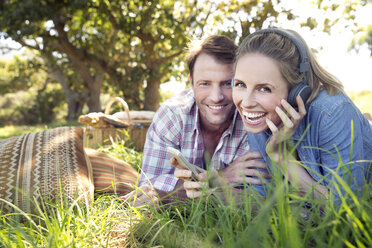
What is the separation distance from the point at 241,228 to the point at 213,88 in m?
1.45

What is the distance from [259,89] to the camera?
2.02 metres

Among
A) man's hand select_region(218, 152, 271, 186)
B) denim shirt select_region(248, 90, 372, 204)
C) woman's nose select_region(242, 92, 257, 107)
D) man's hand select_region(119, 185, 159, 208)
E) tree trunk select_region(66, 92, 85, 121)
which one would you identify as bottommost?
tree trunk select_region(66, 92, 85, 121)

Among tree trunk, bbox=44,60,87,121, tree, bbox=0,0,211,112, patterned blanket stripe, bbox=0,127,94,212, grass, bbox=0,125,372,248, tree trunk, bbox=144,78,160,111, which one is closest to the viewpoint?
grass, bbox=0,125,372,248

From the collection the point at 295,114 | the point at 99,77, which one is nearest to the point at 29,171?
the point at 295,114

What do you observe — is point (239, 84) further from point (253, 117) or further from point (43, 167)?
point (43, 167)

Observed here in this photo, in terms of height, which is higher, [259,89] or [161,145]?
[259,89]

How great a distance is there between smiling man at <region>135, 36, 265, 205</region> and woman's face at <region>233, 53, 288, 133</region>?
0.55m

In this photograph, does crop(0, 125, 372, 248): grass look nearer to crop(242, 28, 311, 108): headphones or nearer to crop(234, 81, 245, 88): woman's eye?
crop(242, 28, 311, 108): headphones

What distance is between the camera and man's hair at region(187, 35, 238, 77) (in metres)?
2.66

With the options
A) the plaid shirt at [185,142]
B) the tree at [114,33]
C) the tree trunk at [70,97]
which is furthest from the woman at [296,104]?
the tree trunk at [70,97]

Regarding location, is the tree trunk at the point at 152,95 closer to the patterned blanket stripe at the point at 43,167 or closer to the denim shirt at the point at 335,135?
the patterned blanket stripe at the point at 43,167

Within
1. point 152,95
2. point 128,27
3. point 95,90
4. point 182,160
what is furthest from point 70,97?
point 182,160

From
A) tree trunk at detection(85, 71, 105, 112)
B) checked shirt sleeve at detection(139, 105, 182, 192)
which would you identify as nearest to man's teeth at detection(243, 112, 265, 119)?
checked shirt sleeve at detection(139, 105, 182, 192)

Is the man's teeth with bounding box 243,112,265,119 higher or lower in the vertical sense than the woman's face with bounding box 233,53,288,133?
lower
